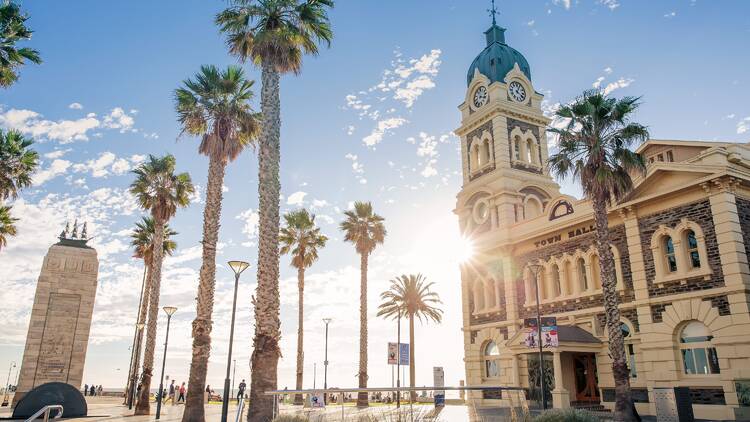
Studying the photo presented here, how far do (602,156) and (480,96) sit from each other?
17684 mm

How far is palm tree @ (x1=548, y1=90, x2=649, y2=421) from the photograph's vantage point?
2116 centimetres

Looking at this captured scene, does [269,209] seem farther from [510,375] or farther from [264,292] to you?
[510,375]

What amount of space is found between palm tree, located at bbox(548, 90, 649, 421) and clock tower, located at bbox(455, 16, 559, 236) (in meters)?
10.1

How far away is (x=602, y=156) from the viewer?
22.3 metres

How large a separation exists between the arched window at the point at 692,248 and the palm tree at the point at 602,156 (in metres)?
3.46

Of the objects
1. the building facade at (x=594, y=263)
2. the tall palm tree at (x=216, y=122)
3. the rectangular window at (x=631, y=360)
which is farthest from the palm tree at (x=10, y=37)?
the rectangular window at (x=631, y=360)

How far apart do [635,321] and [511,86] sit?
19381 mm

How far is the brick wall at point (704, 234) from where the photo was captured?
21.6m

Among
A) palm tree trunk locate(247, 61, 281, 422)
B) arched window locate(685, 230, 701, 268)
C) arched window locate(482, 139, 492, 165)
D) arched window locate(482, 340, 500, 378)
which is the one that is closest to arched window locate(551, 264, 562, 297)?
arched window locate(482, 340, 500, 378)

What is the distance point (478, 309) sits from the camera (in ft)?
112

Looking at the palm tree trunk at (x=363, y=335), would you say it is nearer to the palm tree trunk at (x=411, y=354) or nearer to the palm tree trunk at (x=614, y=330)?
the palm tree trunk at (x=411, y=354)

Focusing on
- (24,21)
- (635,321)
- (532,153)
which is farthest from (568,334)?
(24,21)

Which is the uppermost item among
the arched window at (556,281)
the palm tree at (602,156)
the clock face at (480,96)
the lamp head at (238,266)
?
the clock face at (480,96)

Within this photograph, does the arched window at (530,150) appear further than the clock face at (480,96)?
No
